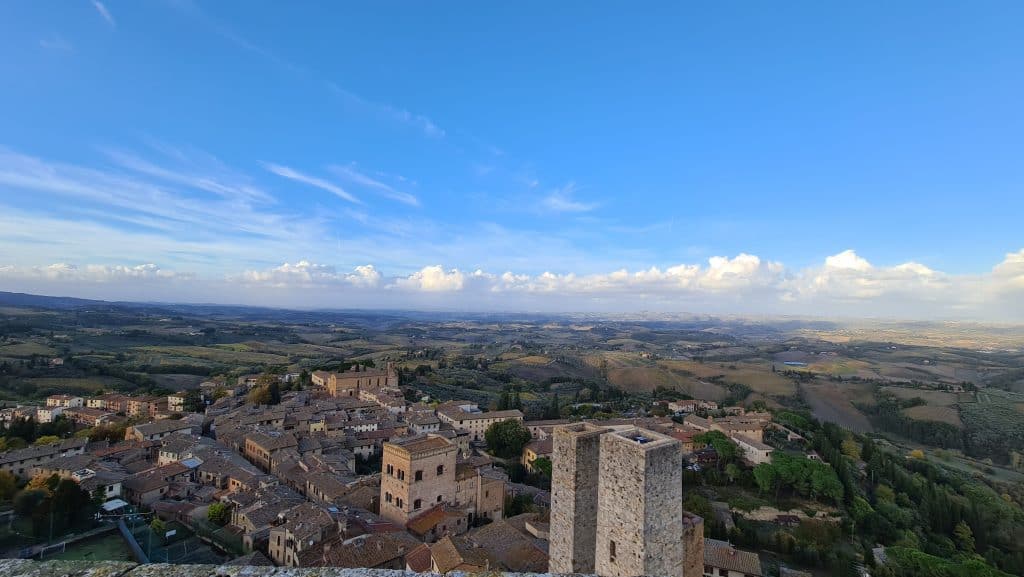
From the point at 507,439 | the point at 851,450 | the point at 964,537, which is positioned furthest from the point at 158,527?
the point at 851,450

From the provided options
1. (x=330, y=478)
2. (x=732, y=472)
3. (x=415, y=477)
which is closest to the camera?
(x=415, y=477)

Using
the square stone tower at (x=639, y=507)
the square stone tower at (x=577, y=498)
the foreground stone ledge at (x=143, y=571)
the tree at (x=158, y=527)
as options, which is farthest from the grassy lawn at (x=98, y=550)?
the foreground stone ledge at (x=143, y=571)

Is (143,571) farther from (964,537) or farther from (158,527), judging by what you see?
(964,537)

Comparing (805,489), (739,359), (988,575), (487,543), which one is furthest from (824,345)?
(487,543)

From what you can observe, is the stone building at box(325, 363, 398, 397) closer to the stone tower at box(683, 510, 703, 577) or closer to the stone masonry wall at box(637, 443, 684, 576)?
the stone tower at box(683, 510, 703, 577)

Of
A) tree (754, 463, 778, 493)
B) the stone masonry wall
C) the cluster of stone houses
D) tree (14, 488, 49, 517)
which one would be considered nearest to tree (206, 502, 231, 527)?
the cluster of stone houses

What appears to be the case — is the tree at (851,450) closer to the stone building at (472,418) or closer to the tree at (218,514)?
the stone building at (472,418)
